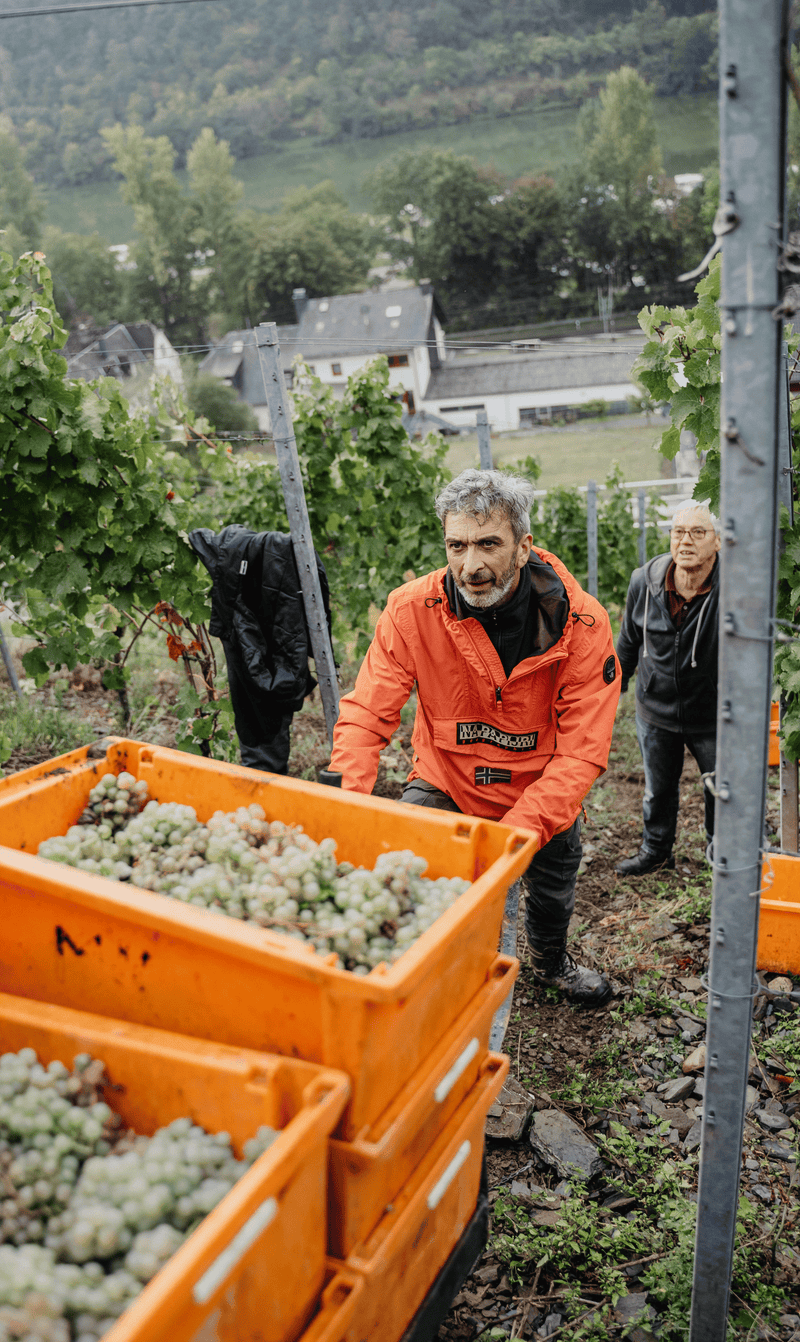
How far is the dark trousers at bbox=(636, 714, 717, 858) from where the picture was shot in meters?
4.07

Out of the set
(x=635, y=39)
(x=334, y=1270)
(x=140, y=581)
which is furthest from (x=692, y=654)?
(x=635, y=39)

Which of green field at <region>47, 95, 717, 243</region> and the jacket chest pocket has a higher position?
green field at <region>47, 95, 717, 243</region>

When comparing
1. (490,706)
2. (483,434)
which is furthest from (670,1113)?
(483,434)

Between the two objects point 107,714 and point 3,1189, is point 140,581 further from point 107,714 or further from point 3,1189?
point 3,1189

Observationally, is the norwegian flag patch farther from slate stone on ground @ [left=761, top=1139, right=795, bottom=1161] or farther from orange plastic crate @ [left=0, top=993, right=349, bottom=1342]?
orange plastic crate @ [left=0, top=993, right=349, bottom=1342]

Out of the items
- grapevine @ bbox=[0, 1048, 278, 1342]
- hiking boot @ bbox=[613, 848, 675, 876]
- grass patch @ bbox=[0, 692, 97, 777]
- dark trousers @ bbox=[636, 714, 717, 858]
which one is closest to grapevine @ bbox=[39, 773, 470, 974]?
grapevine @ bbox=[0, 1048, 278, 1342]

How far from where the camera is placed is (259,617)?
458 cm

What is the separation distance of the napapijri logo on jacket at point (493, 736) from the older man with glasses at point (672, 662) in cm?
115

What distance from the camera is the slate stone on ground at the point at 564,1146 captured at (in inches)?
101

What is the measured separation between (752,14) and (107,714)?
6.09 meters

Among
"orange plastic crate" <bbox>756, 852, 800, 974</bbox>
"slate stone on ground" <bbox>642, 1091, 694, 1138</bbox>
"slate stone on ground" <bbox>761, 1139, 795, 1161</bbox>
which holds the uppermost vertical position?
"orange plastic crate" <bbox>756, 852, 800, 974</bbox>

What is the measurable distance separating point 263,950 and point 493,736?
1534 millimetres

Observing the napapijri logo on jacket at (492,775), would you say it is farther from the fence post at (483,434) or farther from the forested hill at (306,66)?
the forested hill at (306,66)

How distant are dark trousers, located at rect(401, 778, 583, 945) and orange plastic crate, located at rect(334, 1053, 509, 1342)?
116cm
